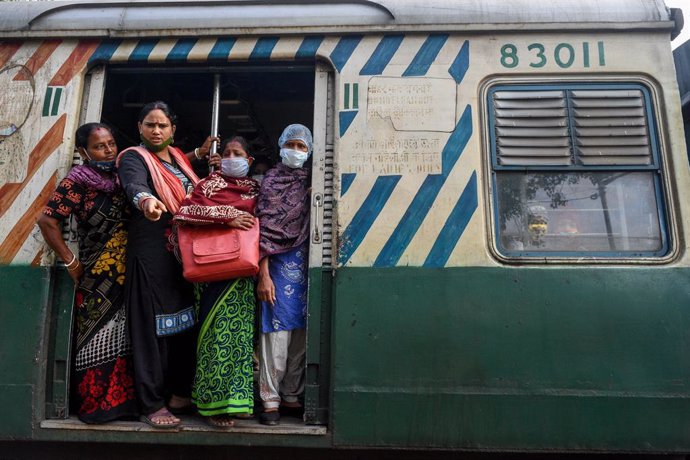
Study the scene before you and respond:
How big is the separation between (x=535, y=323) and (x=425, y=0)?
185 centimetres

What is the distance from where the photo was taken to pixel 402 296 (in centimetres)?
254

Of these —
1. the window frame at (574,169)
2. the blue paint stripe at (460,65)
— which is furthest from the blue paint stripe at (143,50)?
the window frame at (574,169)

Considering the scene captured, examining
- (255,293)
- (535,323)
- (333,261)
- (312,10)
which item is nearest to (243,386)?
(255,293)

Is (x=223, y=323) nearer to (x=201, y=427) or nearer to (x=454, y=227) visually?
(x=201, y=427)

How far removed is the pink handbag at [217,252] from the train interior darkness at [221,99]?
1.02 meters

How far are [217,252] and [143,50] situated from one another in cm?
132

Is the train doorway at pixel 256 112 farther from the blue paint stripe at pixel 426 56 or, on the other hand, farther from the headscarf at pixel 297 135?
the blue paint stripe at pixel 426 56

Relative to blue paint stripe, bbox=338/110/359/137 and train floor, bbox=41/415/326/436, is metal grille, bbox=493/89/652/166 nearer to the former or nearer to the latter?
blue paint stripe, bbox=338/110/359/137

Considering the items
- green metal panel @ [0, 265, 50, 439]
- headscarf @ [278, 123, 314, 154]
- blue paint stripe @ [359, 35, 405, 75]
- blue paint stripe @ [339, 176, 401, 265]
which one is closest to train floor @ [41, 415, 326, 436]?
green metal panel @ [0, 265, 50, 439]

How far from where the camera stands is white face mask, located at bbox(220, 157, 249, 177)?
2.81 meters

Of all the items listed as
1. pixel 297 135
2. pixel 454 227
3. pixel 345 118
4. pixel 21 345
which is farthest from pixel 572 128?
pixel 21 345

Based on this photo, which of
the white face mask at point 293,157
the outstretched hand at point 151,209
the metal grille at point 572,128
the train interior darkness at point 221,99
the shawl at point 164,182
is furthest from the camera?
the train interior darkness at point 221,99

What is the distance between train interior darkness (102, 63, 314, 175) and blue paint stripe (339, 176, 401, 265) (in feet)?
2.78

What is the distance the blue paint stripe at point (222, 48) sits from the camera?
2.87m
